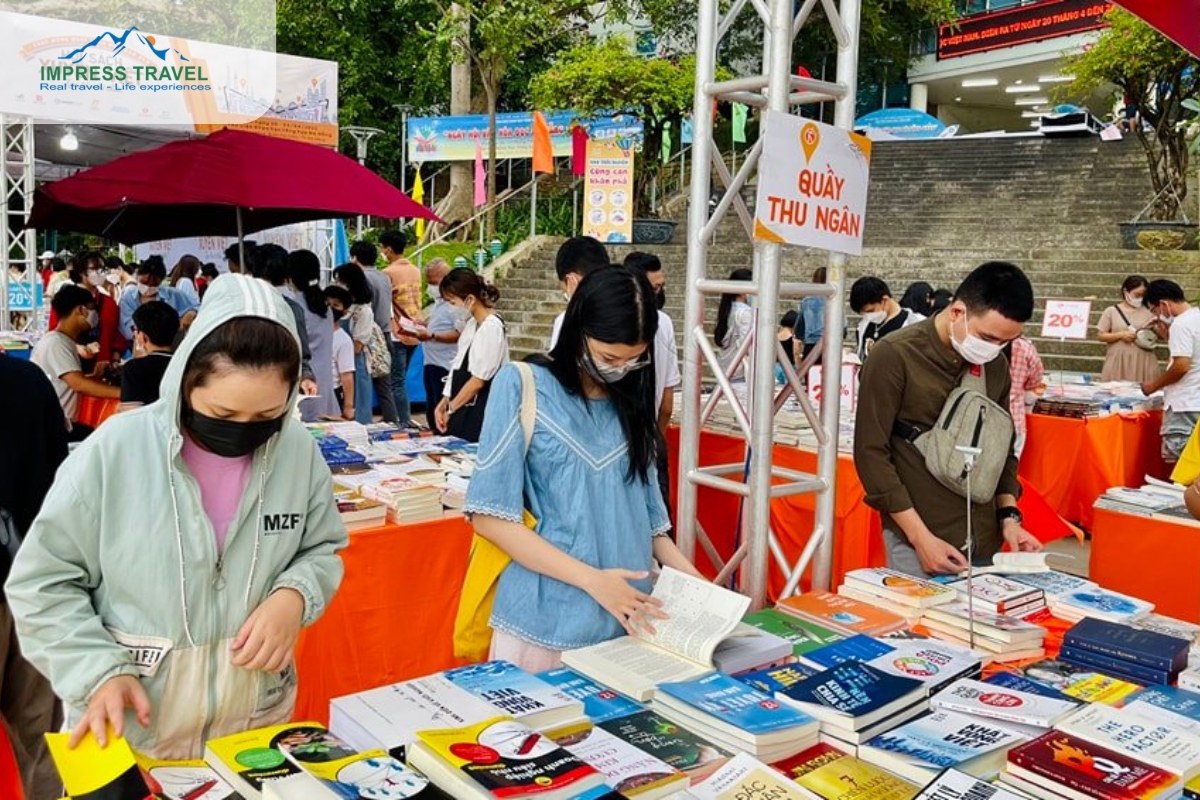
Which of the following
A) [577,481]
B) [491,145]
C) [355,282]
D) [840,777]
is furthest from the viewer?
[491,145]

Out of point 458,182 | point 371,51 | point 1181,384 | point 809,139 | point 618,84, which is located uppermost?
point 371,51

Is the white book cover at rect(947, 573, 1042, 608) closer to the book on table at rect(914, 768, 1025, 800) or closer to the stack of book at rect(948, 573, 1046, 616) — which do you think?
the stack of book at rect(948, 573, 1046, 616)

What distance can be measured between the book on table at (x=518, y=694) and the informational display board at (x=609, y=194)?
1151cm

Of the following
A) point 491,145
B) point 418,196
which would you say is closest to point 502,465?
point 491,145

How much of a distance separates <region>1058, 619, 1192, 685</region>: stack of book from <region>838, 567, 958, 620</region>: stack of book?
12.4 inches

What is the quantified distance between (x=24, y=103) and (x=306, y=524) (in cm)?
613

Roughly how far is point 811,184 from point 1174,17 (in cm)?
120

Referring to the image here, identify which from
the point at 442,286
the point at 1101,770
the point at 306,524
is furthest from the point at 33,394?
the point at 442,286

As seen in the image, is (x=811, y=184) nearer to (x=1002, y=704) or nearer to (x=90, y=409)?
(x=1002, y=704)

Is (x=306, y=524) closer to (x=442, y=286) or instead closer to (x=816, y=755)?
(x=816, y=755)

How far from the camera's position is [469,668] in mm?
1800

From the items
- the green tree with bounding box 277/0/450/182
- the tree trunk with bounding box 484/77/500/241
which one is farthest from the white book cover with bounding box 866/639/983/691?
the green tree with bounding box 277/0/450/182

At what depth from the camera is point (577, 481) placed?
2033 millimetres

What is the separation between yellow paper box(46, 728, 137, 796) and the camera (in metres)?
1.29
